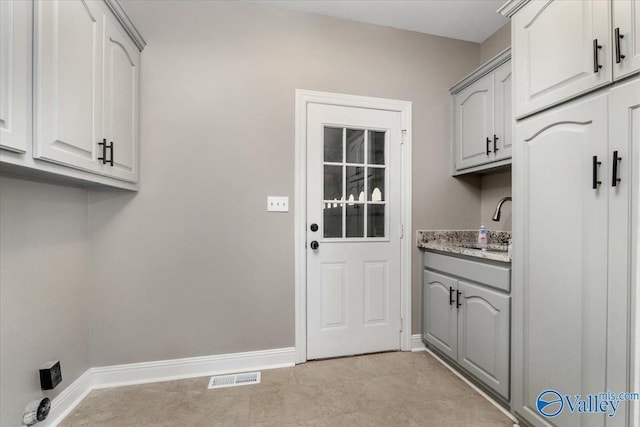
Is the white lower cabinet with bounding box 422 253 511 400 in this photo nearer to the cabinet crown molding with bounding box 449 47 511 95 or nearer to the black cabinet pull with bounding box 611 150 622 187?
the black cabinet pull with bounding box 611 150 622 187

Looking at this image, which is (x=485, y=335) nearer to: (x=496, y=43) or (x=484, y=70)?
(x=484, y=70)

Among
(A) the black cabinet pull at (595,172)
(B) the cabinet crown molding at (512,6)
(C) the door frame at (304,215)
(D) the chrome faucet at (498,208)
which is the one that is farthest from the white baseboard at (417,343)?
(B) the cabinet crown molding at (512,6)

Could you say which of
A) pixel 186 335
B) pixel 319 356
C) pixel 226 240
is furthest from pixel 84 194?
pixel 319 356

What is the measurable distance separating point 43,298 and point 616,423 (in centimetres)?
266

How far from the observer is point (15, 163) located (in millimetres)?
997

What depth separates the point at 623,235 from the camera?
3.49 feet

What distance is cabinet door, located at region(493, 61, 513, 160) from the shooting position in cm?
192

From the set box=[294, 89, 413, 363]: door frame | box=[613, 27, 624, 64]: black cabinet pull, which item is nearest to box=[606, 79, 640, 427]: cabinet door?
box=[613, 27, 624, 64]: black cabinet pull

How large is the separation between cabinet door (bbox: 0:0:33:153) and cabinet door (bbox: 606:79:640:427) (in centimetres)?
223

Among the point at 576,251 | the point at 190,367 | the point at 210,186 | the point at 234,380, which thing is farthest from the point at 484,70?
the point at 190,367

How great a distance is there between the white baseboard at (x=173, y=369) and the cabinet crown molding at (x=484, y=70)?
256 centimetres

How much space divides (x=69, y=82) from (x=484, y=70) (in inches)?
100

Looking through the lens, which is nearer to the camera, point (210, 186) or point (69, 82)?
point (69, 82)

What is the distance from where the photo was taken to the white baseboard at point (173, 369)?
5.83 ft
